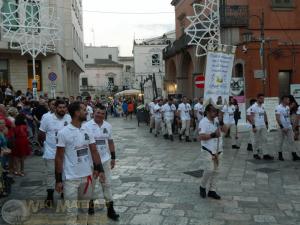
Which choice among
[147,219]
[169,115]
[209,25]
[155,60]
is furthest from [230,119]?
[155,60]

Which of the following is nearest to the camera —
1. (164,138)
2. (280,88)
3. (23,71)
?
(164,138)

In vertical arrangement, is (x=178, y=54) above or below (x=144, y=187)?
above

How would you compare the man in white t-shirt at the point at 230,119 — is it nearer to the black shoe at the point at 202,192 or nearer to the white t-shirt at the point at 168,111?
the white t-shirt at the point at 168,111

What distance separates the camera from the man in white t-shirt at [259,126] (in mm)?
11445

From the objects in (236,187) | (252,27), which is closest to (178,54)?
(252,27)

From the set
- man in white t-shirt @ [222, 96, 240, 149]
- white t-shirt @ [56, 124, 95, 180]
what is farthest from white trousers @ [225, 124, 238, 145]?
white t-shirt @ [56, 124, 95, 180]

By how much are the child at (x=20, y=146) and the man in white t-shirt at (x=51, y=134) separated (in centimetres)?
248

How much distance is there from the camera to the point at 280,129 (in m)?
11.3

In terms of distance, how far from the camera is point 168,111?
16.7m

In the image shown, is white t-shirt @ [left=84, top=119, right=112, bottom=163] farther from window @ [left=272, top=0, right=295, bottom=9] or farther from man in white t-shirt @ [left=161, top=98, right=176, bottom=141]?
window @ [left=272, top=0, right=295, bottom=9]

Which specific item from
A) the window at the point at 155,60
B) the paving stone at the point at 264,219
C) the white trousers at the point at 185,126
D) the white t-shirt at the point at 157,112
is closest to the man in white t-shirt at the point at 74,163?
the paving stone at the point at 264,219

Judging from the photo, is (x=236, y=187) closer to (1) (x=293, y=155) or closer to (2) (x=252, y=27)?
(1) (x=293, y=155)

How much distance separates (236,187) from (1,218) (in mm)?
4339

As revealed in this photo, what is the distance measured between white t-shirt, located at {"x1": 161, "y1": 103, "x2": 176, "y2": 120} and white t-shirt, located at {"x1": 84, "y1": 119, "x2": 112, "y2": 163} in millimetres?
10092
